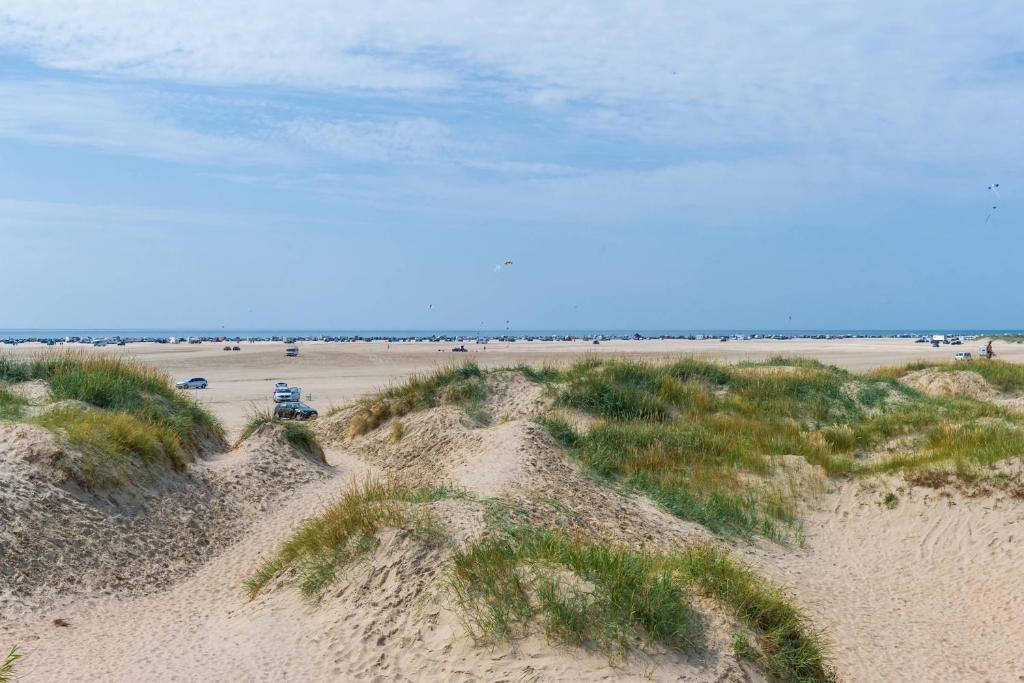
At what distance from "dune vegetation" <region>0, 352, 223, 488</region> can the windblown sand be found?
0.57 m

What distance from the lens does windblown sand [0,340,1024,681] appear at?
299 inches

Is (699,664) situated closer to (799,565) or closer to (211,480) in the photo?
(799,565)

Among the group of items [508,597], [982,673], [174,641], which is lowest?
[982,673]

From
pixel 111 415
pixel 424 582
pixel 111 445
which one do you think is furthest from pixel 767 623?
pixel 111 415

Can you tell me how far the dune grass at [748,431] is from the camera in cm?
1533

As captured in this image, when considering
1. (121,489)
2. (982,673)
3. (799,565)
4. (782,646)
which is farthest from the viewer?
(799,565)

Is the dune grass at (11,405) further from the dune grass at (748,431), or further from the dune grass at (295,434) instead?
the dune grass at (748,431)

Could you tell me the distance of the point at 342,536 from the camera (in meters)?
9.39

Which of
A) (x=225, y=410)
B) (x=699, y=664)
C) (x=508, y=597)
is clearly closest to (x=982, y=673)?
(x=699, y=664)

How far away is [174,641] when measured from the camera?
8.64 meters

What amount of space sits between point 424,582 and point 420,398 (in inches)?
515

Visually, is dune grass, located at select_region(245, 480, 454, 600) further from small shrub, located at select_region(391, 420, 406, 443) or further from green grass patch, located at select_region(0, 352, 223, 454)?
small shrub, located at select_region(391, 420, 406, 443)

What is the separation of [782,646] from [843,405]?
622 inches

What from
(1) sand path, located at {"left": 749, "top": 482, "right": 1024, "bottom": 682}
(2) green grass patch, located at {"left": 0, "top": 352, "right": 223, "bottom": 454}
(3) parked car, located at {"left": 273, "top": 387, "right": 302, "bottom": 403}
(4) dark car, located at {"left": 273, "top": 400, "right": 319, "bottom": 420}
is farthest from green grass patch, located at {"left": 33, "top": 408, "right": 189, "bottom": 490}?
(3) parked car, located at {"left": 273, "top": 387, "right": 302, "bottom": 403}
